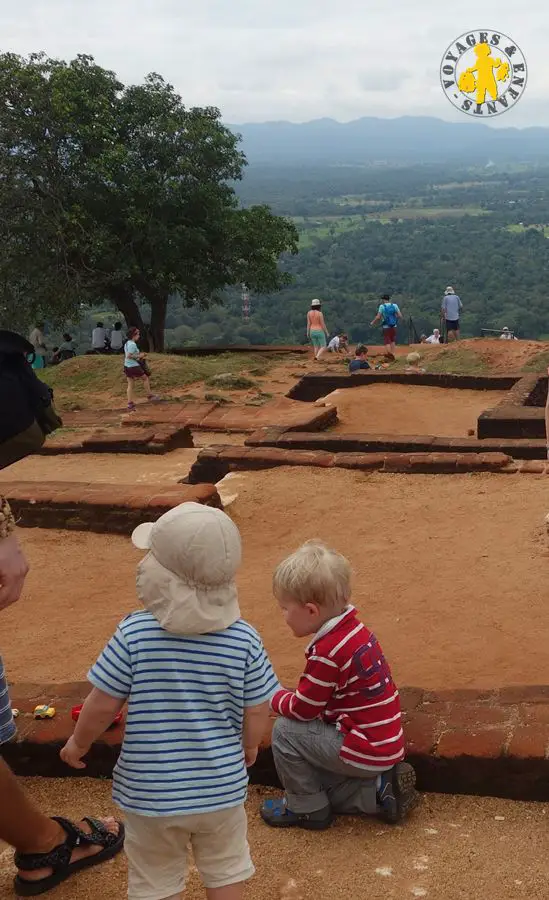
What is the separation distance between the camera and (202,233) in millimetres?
18953

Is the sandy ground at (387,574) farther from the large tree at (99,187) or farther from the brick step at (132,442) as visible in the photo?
the large tree at (99,187)

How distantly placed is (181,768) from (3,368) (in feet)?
3.30

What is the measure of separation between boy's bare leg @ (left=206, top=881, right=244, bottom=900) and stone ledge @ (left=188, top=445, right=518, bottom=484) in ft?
16.0

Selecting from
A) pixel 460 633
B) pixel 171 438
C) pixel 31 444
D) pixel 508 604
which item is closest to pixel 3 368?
pixel 31 444

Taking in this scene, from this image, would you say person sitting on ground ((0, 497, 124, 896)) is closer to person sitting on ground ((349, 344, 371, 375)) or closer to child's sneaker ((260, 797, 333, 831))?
child's sneaker ((260, 797, 333, 831))

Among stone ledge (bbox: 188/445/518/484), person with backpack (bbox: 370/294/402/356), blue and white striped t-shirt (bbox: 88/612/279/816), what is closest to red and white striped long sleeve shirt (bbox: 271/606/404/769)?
blue and white striped t-shirt (bbox: 88/612/279/816)

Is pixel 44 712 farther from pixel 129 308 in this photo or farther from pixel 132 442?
pixel 129 308

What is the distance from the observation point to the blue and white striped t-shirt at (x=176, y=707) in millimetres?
2133

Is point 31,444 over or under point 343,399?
over

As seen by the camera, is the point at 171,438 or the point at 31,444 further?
the point at 171,438

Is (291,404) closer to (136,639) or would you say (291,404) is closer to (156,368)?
(156,368)

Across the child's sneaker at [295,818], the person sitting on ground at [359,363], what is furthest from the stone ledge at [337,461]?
the person sitting on ground at [359,363]

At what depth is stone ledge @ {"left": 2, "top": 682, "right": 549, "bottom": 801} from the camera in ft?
9.58

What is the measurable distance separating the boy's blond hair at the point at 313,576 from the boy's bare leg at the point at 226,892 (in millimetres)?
737
